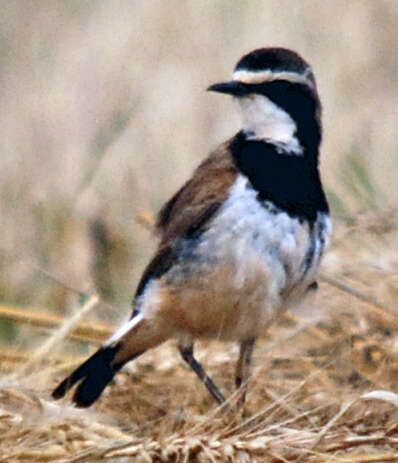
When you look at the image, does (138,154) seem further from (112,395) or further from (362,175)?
(112,395)

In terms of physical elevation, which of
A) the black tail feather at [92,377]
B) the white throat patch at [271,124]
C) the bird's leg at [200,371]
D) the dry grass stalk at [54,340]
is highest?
the white throat patch at [271,124]

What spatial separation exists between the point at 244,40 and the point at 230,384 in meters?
3.39

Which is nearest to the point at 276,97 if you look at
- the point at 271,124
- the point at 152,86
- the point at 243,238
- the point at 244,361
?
the point at 271,124

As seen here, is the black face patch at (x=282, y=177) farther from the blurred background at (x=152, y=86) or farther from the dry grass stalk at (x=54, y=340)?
the blurred background at (x=152, y=86)

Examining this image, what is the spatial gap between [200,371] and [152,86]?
3506 millimetres

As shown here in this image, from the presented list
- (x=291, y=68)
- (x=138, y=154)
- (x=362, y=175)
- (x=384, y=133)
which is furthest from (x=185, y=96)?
(x=291, y=68)

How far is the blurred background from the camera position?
330 inches

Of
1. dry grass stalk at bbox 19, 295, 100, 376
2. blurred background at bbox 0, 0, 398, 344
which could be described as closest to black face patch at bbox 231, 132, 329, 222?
dry grass stalk at bbox 19, 295, 100, 376

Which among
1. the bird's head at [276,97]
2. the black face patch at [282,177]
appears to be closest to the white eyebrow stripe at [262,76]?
the bird's head at [276,97]

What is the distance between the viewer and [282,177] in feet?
17.6

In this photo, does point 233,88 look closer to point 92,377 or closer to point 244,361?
point 244,361

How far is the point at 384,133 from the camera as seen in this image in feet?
29.0

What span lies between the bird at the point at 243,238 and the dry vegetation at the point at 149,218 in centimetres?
12

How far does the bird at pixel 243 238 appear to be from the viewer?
5.25 m
